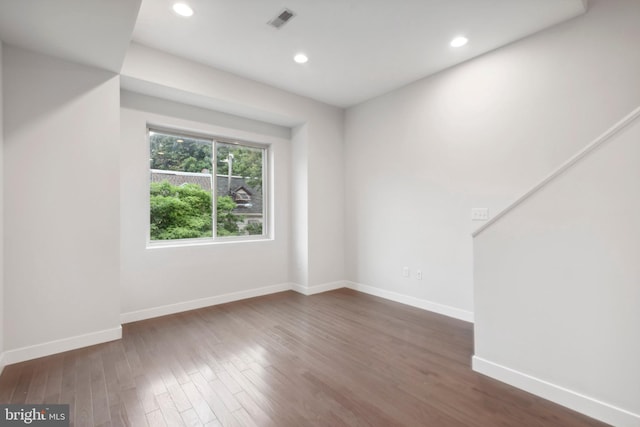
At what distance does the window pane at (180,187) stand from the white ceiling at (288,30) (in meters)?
1.07

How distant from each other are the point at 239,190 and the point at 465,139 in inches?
122

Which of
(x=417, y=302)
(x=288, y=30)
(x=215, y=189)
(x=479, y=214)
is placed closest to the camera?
(x=288, y=30)

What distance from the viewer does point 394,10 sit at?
249cm

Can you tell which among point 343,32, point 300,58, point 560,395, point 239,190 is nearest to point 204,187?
point 239,190

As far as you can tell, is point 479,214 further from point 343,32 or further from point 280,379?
point 280,379

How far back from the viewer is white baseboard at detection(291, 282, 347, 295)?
4457mm

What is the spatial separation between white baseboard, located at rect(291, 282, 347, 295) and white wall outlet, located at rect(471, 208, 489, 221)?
2360mm

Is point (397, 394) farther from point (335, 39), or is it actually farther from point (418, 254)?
point (335, 39)

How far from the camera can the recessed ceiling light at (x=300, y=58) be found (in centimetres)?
322

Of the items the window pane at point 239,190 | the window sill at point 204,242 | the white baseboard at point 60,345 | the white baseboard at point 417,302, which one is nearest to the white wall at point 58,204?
the white baseboard at point 60,345

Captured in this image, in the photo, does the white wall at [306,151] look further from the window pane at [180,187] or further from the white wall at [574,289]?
the white wall at [574,289]

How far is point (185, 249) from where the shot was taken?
3.73 m

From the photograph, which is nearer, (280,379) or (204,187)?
(280,379)

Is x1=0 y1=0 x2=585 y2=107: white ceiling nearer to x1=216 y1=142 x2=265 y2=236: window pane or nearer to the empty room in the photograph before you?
the empty room
